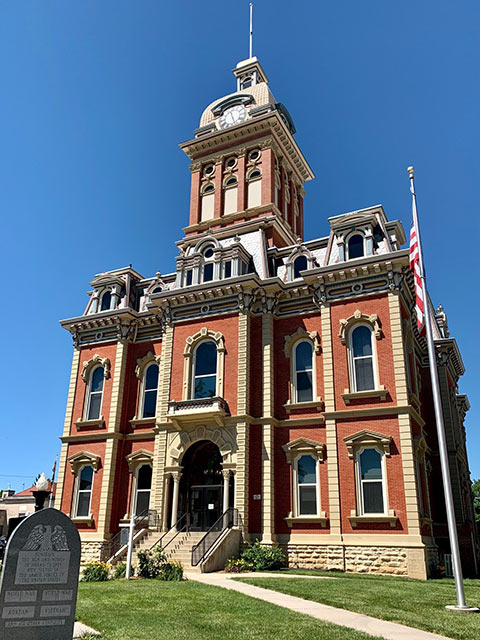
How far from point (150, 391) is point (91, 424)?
140 inches

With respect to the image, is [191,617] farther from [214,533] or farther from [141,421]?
[141,421]

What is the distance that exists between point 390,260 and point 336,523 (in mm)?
11121

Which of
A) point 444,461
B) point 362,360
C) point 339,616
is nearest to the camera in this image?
point 339,616

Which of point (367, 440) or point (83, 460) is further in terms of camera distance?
point (83, 460)

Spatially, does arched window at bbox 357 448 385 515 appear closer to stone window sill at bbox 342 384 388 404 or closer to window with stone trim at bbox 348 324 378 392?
stone window sill at bbox 342 384 388 404

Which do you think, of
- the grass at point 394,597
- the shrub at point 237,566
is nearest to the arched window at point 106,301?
the shrub at point 237,566

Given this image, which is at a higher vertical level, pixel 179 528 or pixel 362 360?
pixel 362 360

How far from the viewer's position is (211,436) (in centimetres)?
2466

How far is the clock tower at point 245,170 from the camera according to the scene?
33875 millimetres

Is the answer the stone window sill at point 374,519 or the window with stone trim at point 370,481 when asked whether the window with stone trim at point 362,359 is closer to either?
the window with stone trim at point 370,481

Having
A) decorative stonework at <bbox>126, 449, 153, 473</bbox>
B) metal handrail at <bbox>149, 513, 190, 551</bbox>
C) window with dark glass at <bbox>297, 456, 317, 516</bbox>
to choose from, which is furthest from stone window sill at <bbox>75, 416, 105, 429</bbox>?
window with dark glass at <bbox>297, 456, 317, 516</bbox>

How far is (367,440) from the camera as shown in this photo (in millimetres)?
22156

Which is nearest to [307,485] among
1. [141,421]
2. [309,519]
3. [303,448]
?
[309,519]

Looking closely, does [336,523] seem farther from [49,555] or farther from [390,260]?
[49,555]
